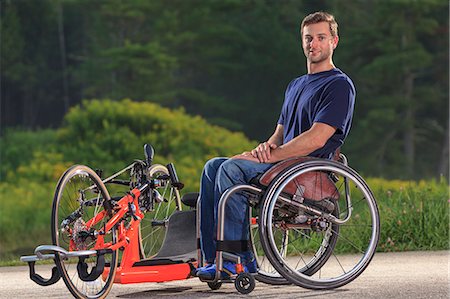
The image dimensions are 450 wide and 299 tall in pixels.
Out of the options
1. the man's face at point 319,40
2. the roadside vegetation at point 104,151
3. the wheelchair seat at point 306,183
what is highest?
the man's face at point 319,40

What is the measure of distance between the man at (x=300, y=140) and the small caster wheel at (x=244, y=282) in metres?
0.06

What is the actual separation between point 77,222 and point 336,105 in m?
1.47

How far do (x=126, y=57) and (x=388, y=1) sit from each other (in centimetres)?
684

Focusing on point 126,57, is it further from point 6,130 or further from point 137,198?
point 137,198

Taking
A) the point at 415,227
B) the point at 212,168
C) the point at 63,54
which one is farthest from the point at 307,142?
the point at 63,54

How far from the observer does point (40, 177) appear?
64.0 feet

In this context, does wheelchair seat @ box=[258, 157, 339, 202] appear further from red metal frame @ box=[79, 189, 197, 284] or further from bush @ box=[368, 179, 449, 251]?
bush @ box=[368, 179, 449, 251]

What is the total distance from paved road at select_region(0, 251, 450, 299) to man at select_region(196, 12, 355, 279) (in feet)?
0.99

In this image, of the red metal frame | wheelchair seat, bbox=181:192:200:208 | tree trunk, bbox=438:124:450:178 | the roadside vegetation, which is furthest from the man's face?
tree trunk, bbox=438:124:450:178

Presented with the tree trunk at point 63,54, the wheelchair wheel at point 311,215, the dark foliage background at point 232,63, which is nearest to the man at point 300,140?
the wheelchair wheel at point 311,215

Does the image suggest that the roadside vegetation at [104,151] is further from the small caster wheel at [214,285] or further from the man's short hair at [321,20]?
the man's short hair at [321,20]

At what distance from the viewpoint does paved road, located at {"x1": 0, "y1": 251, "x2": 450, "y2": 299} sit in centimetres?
539

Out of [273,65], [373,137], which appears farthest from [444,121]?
[273,65]

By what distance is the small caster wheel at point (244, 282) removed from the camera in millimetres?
5246
